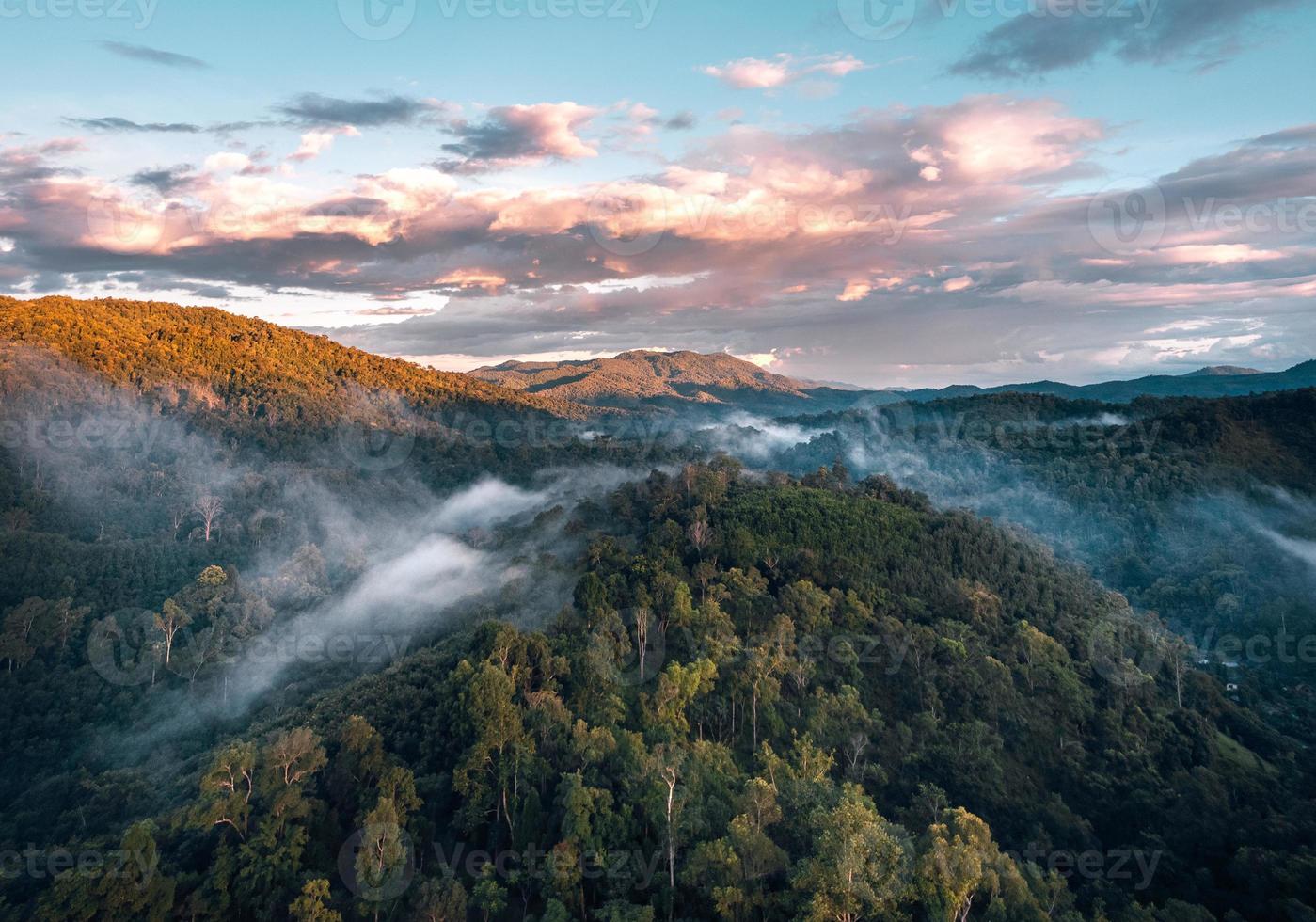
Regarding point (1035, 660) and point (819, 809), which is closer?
point (819, 809)

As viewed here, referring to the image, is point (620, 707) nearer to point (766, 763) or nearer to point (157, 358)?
point (766, 763)

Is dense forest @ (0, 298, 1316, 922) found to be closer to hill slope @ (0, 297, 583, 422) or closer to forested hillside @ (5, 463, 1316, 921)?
forested hillside @ (5, 463, 1316, 921)

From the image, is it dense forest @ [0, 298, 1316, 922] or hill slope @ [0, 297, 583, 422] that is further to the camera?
hill slope @ [0, 297, 583, 422]

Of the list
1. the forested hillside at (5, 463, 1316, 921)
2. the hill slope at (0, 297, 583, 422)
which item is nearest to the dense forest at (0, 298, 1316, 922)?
the forested hillside at (5, 463, 1316, 921)

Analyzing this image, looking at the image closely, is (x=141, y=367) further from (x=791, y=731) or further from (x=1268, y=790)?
(x=1268, y=790)

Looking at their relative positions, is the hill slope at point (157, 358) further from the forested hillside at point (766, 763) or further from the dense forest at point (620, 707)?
the forested hillside at point (766, 763)

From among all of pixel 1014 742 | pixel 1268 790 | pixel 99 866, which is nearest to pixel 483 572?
pixel 99 866

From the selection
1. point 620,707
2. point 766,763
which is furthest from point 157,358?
point 766,763

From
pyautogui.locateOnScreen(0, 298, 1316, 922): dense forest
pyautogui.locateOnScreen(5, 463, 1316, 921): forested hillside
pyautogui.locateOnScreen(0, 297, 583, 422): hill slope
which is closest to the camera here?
pyautogui.locateOnScreen(5, 463, 1316, 921): forested hillside
